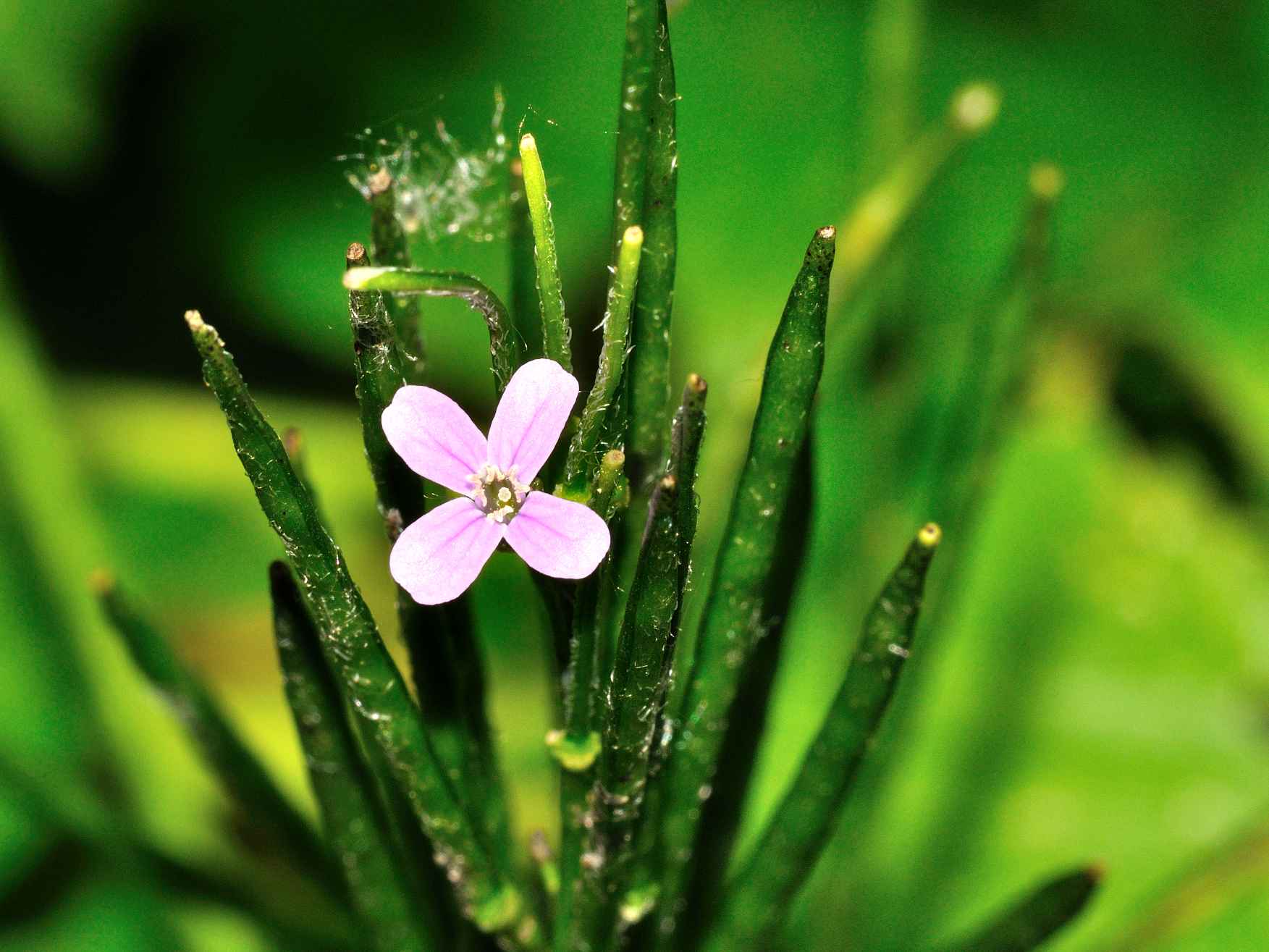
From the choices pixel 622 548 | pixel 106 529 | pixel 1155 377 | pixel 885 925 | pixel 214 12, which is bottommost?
pixel 885 925

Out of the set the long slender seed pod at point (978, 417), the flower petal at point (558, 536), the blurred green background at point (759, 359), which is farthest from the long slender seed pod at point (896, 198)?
the flower petal at point (558, 536)

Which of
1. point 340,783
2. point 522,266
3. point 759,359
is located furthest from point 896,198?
point 340,783

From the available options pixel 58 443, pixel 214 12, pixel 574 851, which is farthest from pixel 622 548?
pixel 214 12

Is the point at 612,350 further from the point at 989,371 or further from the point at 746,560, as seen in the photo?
the point at 989,371

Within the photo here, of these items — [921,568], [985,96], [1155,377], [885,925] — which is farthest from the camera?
[1155,377]

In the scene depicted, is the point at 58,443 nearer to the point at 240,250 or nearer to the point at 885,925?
the point at 240,250

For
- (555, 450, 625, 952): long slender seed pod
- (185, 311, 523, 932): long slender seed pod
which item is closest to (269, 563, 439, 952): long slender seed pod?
(185, 311, 523, 932): long slender seed pod

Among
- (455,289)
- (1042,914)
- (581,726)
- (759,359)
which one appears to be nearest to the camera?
(455,289)
